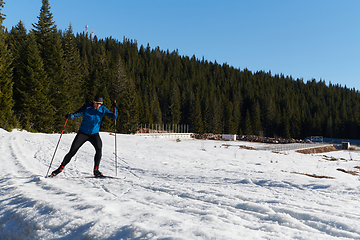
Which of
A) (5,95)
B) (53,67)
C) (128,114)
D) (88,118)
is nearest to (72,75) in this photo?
(53,67)

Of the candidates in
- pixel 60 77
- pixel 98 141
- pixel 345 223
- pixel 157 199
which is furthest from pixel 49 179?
pixel 60 77

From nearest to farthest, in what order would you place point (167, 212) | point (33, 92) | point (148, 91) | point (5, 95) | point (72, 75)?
1. point (167, 212)
2. point (5, 95)
3. point (33, 92)
4. point (72, 75)
5. point (148, 91)

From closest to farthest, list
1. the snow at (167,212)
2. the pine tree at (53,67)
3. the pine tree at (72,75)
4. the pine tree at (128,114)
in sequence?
the snow at (167,212), the pine tree at (53,67), the pine tree at (72,75), the pine tree at (128,114)

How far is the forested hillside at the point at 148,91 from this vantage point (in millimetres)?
32406

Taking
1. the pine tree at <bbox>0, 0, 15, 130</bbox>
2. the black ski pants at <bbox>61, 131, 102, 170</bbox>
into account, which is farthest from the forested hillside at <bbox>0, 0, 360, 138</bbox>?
the black ski pants at <bbox>61, 131, 102, 170</bbox>

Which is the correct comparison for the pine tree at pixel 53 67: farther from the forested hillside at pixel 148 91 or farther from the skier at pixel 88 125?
the skier at pixel 88 125

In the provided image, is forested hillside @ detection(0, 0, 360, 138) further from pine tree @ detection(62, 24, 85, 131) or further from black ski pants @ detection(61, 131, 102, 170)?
black ski pants @ detection(61, 131, 102, 170)

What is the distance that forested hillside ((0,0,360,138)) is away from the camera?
32406 millimetres

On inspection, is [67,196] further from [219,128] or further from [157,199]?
[219,128]

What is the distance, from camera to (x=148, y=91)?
352ft

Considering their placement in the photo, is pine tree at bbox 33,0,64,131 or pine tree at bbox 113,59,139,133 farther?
pine tree at bbox 113,59,139,133

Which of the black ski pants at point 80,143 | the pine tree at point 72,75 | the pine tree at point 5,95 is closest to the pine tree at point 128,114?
the pine tree at point 72,75

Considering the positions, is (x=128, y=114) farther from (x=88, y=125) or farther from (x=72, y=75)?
(x=88, y=125)

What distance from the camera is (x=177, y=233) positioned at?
268cm
